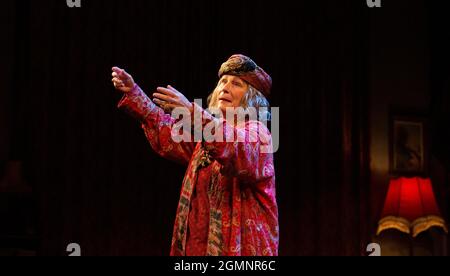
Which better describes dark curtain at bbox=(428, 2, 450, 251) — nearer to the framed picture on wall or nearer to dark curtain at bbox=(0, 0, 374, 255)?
the framed picture on wall

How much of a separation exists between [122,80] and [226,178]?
40cm

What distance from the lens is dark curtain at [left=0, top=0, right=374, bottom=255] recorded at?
306 centimetres

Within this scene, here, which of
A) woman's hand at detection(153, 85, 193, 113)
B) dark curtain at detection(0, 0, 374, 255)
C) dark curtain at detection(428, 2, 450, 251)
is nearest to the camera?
woman's hand at detection(153, 85, 193, 113)

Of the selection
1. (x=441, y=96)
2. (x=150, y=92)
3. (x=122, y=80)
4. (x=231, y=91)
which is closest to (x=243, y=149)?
(x=231, y=91)

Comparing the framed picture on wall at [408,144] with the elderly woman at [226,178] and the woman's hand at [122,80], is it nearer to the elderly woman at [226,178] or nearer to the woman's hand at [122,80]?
the elderly woman at [226,178]

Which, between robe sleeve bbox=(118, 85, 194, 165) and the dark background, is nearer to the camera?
robe sleeve bbox=(118, 85, 194, 165)

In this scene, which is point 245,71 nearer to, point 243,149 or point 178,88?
point 243,149

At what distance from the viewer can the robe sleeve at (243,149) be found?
5.33ft

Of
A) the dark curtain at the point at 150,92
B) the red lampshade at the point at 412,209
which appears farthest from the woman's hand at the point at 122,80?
the red lampshade at the point at 412,209

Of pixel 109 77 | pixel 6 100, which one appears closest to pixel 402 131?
pixel 109 77

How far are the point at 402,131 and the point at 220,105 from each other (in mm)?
2201

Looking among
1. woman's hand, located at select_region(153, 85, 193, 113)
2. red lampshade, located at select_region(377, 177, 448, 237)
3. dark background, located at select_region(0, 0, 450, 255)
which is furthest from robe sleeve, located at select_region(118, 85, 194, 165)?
red lampshade, located at select_region(377, 177, 448, 237)

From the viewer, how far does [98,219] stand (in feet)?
10.1

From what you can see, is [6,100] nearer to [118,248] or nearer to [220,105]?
[118,248]
